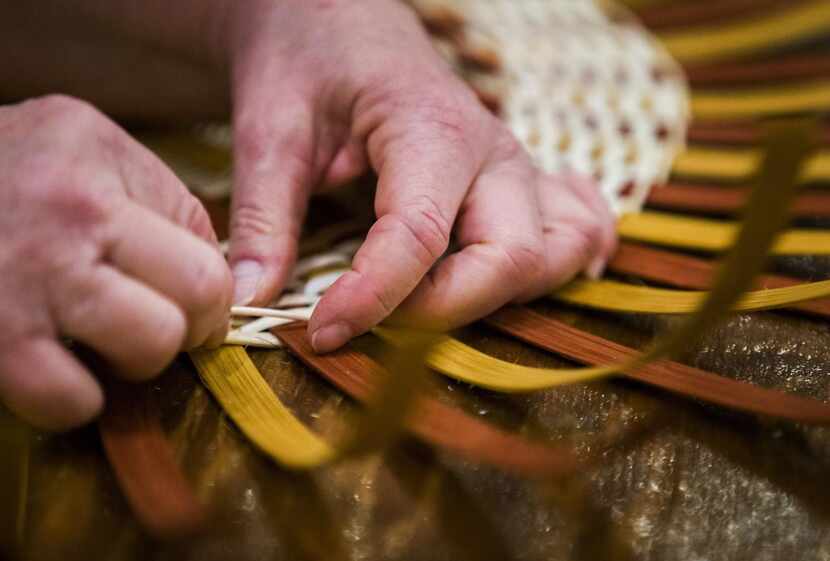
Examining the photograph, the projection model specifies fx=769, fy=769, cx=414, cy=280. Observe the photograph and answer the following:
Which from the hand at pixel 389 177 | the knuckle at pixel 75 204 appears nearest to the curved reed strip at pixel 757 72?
the hand at pixel 389 177

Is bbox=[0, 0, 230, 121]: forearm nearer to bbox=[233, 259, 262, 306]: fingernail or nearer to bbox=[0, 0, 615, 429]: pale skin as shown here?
bbox=[0, 0, 615, 429]: pale skin

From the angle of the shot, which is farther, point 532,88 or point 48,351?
point 532,88

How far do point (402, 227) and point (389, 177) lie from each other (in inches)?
2.6

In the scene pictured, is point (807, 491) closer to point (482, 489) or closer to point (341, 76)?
point (482, 489)

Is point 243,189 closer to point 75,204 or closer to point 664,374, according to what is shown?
point 75,204

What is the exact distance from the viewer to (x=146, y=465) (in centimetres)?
45

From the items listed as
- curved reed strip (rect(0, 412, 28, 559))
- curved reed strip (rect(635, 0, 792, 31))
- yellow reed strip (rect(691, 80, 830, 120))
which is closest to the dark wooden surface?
curved reed strip (rect(0, 412, 28, 559))

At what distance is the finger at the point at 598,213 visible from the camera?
0.68m

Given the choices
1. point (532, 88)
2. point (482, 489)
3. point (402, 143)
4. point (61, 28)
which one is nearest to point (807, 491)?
point (482, 489)

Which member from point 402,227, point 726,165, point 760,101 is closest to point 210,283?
point 402,227

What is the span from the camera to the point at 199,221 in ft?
1.82

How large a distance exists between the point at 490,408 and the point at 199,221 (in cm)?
25

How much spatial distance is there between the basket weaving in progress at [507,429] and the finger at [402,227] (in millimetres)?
31

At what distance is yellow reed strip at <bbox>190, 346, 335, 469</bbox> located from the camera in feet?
1.51
